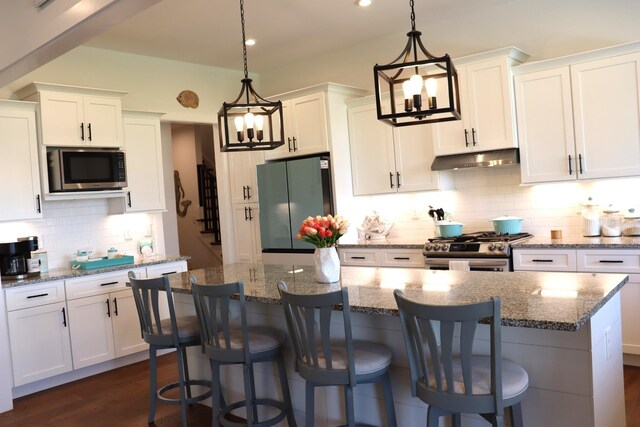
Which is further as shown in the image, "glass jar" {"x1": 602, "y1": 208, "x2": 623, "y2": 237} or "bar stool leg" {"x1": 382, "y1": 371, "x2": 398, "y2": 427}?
"glass jar" {"x1": 602, "y1": 208, "x2": 623, "y2": 237}

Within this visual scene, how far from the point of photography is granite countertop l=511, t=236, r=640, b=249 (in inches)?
151

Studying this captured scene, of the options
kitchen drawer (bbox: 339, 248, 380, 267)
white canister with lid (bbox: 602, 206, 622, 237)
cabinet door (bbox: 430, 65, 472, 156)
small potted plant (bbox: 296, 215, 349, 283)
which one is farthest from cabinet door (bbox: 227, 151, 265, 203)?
white canister with lid (bbox: 602, 206, 622, 237)

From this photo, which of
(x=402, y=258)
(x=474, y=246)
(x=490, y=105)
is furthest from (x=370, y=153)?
(x=474, y=246)

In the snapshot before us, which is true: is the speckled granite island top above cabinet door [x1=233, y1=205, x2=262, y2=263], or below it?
below

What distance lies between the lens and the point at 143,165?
529 cm

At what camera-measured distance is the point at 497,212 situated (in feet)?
16.4

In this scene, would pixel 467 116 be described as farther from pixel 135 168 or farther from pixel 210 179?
pixel 210 179

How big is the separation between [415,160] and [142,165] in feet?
8.58

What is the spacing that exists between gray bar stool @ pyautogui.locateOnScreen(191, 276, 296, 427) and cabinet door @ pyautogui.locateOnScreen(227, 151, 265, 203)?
3.13 m

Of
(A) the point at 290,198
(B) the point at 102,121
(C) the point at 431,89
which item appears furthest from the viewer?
(A) the point at 290,198

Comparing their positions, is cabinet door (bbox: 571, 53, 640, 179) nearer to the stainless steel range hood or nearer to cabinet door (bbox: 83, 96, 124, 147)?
the stainless steel range hood

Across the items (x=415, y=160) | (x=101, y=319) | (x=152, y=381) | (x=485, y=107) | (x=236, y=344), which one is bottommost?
(x=152, y=381)

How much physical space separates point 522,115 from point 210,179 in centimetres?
542

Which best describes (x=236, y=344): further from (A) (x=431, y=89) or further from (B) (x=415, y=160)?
(B) (x=415, y=160)
